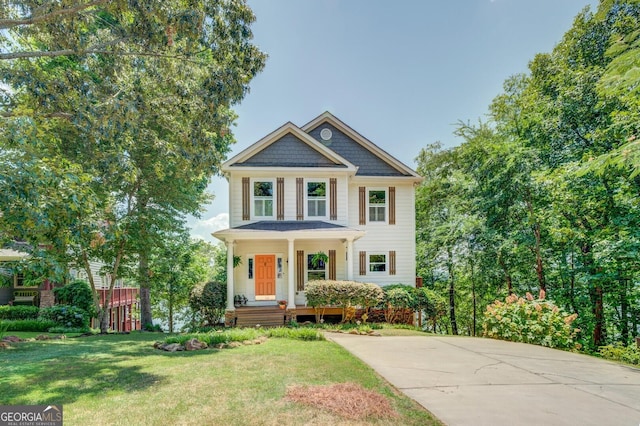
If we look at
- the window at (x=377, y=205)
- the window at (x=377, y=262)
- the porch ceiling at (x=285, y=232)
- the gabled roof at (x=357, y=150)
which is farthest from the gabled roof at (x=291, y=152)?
the window at (x=377, y=262)

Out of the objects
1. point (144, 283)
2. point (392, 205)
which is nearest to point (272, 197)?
point (392, 205)

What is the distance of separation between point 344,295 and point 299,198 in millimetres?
4791

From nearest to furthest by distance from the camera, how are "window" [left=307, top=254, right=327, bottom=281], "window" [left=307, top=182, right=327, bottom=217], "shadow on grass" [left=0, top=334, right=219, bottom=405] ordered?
"shadow on grass" [left=0, top=334, right=219, bottom=405] < "window" [left=307, top=254, right=327, bottom=281] < "window" [left=307, top=182, right=327, bottom=217]

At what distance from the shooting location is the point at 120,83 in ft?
27.0

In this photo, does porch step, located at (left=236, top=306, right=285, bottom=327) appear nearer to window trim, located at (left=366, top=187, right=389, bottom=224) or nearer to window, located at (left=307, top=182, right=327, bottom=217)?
window, located at (left=307, top=182, right=327, bottom=217)

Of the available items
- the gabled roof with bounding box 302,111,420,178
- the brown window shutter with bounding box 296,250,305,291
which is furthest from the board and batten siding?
the brown window shutter with bounding box 296,250,305,291

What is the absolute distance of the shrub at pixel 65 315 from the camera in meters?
13.3

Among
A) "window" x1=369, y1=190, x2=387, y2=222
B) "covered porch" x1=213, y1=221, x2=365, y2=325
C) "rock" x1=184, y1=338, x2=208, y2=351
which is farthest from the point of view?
"window" x1=369, y1=190, x2=387, y2=222

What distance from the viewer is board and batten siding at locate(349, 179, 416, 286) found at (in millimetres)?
15773

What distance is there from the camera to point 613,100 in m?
10.9

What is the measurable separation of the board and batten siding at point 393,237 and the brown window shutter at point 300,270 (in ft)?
8.16

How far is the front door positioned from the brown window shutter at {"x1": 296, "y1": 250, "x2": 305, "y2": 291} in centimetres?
101

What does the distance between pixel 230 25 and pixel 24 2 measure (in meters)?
3.84

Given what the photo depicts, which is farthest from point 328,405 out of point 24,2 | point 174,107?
point 24,2
